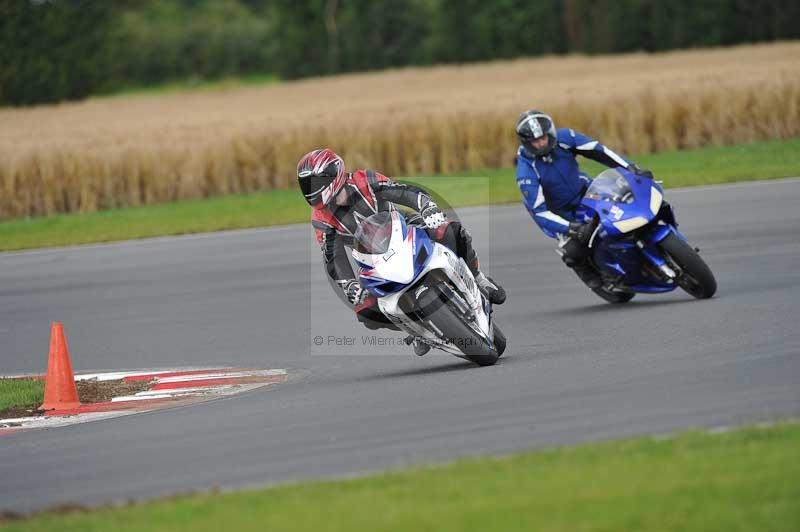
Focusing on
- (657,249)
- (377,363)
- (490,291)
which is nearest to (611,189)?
(657,249)

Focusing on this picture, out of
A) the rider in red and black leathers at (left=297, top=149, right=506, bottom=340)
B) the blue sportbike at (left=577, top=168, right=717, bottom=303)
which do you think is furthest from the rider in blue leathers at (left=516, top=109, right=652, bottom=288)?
the rider in red and black leathers at (left=297, top=149, right=506, bottom=340)

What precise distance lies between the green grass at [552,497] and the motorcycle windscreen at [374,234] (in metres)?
3.26

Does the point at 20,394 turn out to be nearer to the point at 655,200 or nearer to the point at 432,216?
the point at 432,216

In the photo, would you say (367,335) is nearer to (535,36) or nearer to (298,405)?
(298,405)

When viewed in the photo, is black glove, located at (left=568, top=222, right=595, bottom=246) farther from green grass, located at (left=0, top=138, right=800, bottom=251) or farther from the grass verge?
green grass, located at (left=0, top=138, right=800, bottom=251)

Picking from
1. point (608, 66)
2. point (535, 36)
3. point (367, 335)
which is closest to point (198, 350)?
point (367, 335)

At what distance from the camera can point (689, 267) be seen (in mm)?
12438

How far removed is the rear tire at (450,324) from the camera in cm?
1026

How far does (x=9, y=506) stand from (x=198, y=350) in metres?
5.77

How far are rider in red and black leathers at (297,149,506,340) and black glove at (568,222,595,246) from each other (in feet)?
7.22

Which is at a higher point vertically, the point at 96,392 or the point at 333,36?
the point at 333,36

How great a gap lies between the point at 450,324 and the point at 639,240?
10.2 ft

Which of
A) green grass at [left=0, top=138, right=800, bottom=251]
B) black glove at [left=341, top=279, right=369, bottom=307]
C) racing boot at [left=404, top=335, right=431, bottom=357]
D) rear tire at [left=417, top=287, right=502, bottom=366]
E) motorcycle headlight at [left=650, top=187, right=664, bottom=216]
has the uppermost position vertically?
motorcycle headlight at [left=650, top=187, right=664, bottom=216]

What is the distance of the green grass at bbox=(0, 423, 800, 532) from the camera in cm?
584
